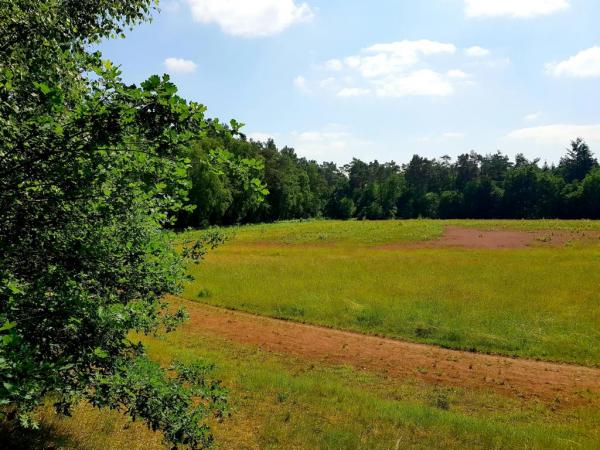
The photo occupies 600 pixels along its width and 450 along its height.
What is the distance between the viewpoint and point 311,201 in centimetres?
12669

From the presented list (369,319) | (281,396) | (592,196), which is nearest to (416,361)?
(369,319)

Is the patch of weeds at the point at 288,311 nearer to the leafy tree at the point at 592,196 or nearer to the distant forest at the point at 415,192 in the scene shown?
the distant forest at the point at 415,192

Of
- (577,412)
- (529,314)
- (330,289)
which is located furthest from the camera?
(330,289)

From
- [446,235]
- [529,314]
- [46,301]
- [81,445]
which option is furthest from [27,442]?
[446,235]

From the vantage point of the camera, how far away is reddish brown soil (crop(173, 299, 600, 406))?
46.1 feet

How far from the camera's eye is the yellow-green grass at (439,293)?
1889 cm

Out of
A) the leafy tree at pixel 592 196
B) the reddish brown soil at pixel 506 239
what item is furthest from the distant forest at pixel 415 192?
the reddish brown soil at pixel 506 239

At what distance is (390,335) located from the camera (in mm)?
19469

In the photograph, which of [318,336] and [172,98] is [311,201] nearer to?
[318,336]

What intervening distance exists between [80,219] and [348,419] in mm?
7866

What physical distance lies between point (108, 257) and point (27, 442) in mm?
3499

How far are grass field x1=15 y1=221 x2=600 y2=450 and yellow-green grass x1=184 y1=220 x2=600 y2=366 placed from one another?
98 mm

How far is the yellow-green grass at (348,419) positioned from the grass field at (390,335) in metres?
0.04

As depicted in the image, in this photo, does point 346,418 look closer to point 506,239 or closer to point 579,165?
point 506,239
